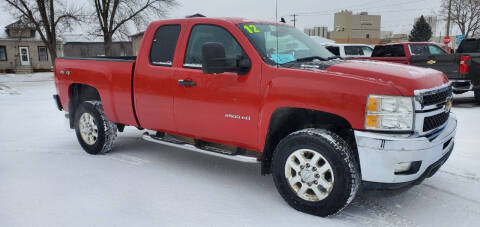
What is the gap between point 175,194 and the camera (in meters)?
4.00

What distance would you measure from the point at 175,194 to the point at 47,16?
32.7m

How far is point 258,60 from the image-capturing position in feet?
12.1

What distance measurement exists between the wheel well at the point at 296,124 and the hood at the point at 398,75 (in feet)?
1.45

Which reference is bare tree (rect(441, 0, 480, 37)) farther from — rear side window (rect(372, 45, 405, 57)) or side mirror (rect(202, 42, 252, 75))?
side mirror (rect(202, 42, 252, 75))

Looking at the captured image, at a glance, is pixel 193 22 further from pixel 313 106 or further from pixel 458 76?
pixel 458 76

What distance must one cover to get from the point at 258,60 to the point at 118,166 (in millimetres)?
2559

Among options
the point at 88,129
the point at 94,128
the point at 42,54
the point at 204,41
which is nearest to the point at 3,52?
the point at 42,54

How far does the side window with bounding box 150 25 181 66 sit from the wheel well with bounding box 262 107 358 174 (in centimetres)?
157

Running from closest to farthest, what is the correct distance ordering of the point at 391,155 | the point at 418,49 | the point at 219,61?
1. the point at 391,155
2. the point at 219,61
3. the point at 418,49

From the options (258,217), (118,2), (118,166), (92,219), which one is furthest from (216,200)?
(118,2)

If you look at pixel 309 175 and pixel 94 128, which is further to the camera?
pixel 94 128

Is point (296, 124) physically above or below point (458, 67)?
below

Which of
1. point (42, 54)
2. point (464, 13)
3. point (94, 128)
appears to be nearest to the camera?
point (94, 128)

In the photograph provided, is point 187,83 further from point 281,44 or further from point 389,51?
point 389,51
